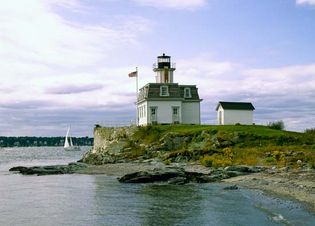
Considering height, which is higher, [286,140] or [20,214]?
[286,140]

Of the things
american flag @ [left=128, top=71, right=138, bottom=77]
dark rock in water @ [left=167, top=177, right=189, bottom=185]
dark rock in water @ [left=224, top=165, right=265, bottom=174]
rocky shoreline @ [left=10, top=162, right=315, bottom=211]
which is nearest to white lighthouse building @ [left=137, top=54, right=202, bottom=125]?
american flag @ [left=128, top=71, right=138, bottom=77]

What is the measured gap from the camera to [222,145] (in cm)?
5259

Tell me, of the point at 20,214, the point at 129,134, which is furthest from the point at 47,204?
the point at 129,134

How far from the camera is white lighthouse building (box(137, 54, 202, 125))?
219 ft

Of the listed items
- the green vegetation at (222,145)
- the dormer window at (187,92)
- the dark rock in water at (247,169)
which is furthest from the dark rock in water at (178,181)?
the dormer window at (187,92)

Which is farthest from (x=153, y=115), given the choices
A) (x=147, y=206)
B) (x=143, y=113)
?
(x=147, y=206)

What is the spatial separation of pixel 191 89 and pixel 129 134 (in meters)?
12.0

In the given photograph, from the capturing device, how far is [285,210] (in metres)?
22.0

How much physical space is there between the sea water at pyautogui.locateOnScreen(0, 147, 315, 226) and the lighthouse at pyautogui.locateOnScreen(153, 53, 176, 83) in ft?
117

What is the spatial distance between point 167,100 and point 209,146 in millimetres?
15206

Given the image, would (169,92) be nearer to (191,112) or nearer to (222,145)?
(191,112)

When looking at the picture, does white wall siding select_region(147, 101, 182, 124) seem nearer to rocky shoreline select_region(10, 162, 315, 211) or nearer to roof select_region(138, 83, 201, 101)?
roof select_region(138, 83, 201, 101)

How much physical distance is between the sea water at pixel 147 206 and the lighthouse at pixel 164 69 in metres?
35.7

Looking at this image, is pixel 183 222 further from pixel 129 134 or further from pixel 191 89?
pixel 191 89
